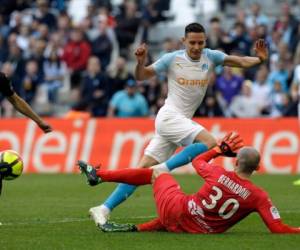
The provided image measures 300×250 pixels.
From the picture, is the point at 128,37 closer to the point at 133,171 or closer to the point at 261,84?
the point at 261,84

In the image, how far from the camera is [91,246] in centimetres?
995

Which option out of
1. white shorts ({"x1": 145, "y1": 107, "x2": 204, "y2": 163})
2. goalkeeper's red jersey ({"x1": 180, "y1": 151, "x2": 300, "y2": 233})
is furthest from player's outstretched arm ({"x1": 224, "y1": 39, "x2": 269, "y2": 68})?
goalkeeper's red jersey ({"x1": 180, "y1": 151, "x2": 300, "y2": 233})

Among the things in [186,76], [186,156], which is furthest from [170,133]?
[186,156]

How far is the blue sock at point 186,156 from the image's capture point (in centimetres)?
1144

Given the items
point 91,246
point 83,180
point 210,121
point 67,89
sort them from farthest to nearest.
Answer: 1. point 67,89
2. point 210,121
3. point 83,180
4. point 91,246

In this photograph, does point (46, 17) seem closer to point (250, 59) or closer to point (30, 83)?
point (30, 83)

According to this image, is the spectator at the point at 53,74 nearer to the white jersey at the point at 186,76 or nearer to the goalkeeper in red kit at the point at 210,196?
the white jersey at the point at 186,76

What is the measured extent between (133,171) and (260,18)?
15.6 metres

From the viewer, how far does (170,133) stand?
12.2 meters

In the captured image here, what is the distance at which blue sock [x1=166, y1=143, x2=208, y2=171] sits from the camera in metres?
11.4

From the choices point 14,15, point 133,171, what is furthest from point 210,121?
point 133,171

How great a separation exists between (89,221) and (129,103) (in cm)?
1139

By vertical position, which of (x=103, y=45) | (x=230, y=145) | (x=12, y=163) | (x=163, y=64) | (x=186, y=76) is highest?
(x=163, y=64)

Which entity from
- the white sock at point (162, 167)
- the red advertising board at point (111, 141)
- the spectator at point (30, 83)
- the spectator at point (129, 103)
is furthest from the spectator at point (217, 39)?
the white sock at point (162, 167)
